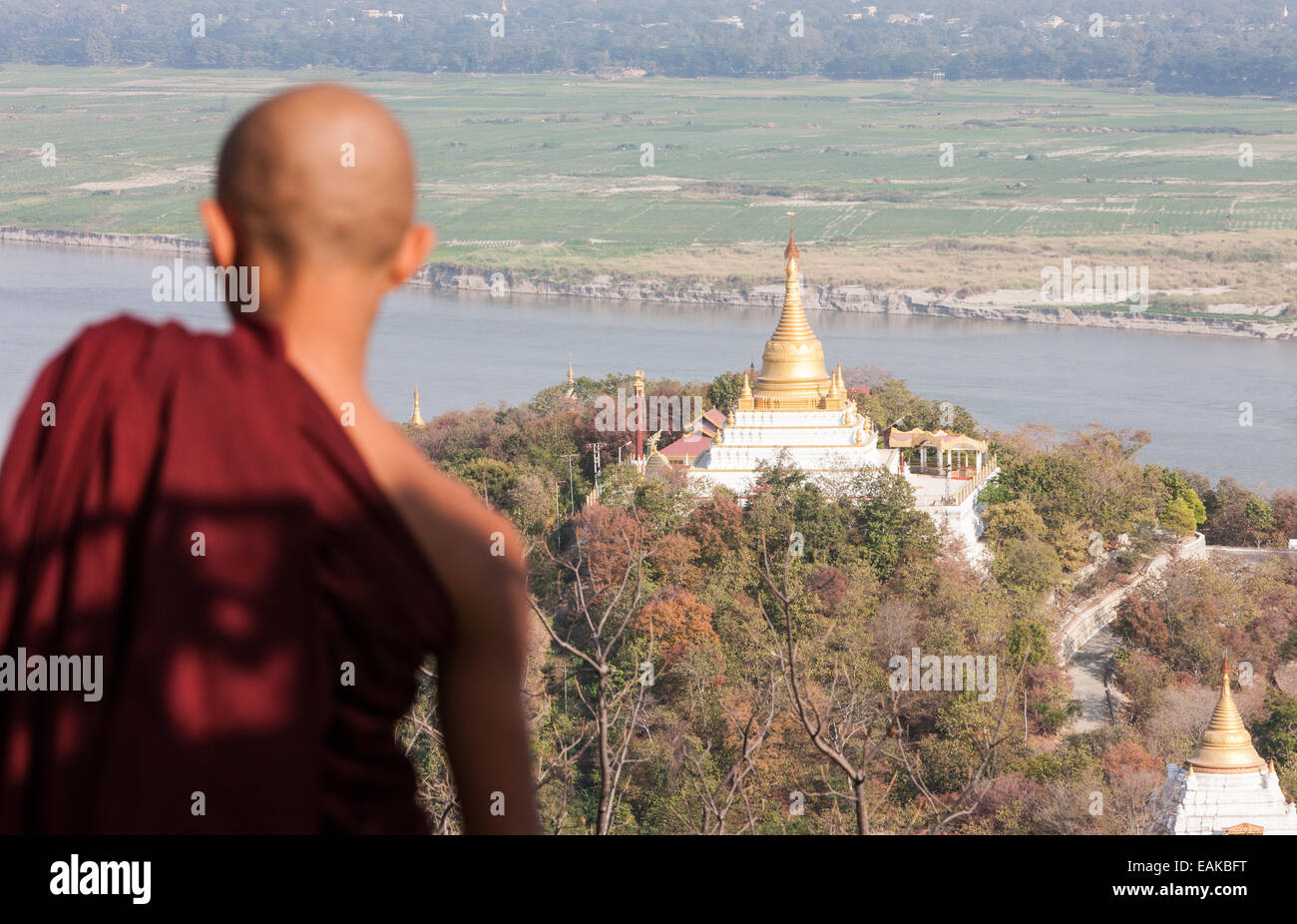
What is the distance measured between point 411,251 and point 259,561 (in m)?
0.35

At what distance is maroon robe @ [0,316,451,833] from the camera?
160 centimetres

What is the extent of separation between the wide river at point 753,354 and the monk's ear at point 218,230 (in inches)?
1394

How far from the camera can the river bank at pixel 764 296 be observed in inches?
2785

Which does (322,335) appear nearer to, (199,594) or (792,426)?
(199,594)

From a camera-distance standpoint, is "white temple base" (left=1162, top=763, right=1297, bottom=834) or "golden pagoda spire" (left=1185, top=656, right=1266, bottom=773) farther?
"golden pagoda spire" (left=1185, top=656, right=1266, bottom=773)

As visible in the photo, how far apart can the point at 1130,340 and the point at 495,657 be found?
6861cm

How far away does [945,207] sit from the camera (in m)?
98.2

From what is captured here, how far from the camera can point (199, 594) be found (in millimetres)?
1596

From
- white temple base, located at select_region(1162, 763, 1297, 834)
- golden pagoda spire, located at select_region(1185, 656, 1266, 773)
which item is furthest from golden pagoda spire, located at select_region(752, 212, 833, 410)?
white temple base, located at select_region(1162, 763, 1297, 834)

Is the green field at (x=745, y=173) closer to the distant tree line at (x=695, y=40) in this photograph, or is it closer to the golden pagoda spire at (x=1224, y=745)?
the distant tree line at (x=695, y=40)

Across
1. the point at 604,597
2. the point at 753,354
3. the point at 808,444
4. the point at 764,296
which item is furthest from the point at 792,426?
the point at 764,296

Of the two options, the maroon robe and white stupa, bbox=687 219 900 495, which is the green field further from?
the maroon robe

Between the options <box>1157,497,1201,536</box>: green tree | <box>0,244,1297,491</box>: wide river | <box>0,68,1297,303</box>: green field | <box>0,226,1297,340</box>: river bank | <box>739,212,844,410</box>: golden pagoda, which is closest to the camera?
<box>1157,497,1201,536</box>: green tree

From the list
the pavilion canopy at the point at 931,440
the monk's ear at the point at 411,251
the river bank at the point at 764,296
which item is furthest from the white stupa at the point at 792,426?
the river bank at the point at 764,296
